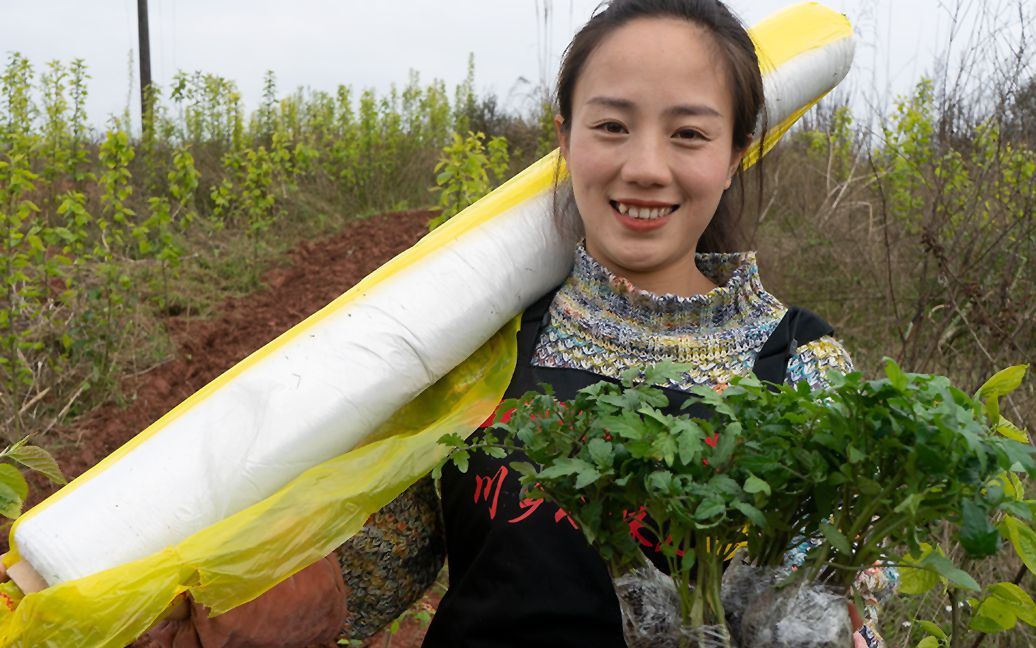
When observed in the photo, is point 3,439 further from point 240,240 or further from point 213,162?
point 213,162

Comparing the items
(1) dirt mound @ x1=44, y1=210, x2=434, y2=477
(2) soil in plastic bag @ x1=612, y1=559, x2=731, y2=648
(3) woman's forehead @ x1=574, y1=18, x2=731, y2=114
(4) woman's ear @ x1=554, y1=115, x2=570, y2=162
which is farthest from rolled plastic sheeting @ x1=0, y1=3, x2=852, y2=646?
(1) dirt mound @ x1=44, y1=210, x2=434, y2=477

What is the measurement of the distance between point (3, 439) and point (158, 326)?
192cm

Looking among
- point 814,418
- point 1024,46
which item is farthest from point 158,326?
point 814,418

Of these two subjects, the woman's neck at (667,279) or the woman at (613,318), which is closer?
the woman at (613,318)

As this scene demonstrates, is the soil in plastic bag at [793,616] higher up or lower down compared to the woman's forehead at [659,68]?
lower down

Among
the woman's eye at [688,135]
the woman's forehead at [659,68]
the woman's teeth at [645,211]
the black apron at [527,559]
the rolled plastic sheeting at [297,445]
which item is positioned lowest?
the black apron at [527,559]

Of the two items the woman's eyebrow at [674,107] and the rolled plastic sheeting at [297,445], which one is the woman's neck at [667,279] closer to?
the rolled plastic sheeting at [297,445]

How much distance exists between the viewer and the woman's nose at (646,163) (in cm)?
159

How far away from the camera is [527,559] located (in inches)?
61.7

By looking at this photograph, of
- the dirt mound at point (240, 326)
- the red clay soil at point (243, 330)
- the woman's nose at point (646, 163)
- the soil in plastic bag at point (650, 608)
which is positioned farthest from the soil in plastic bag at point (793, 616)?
the dirt mound at point (240, 326)

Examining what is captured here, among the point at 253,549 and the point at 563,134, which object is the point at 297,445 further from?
the point at 563,134

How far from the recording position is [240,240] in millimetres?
8727

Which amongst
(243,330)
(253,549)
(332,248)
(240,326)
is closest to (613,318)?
(253,549)

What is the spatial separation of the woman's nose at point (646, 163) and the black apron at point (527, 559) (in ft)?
1.02
